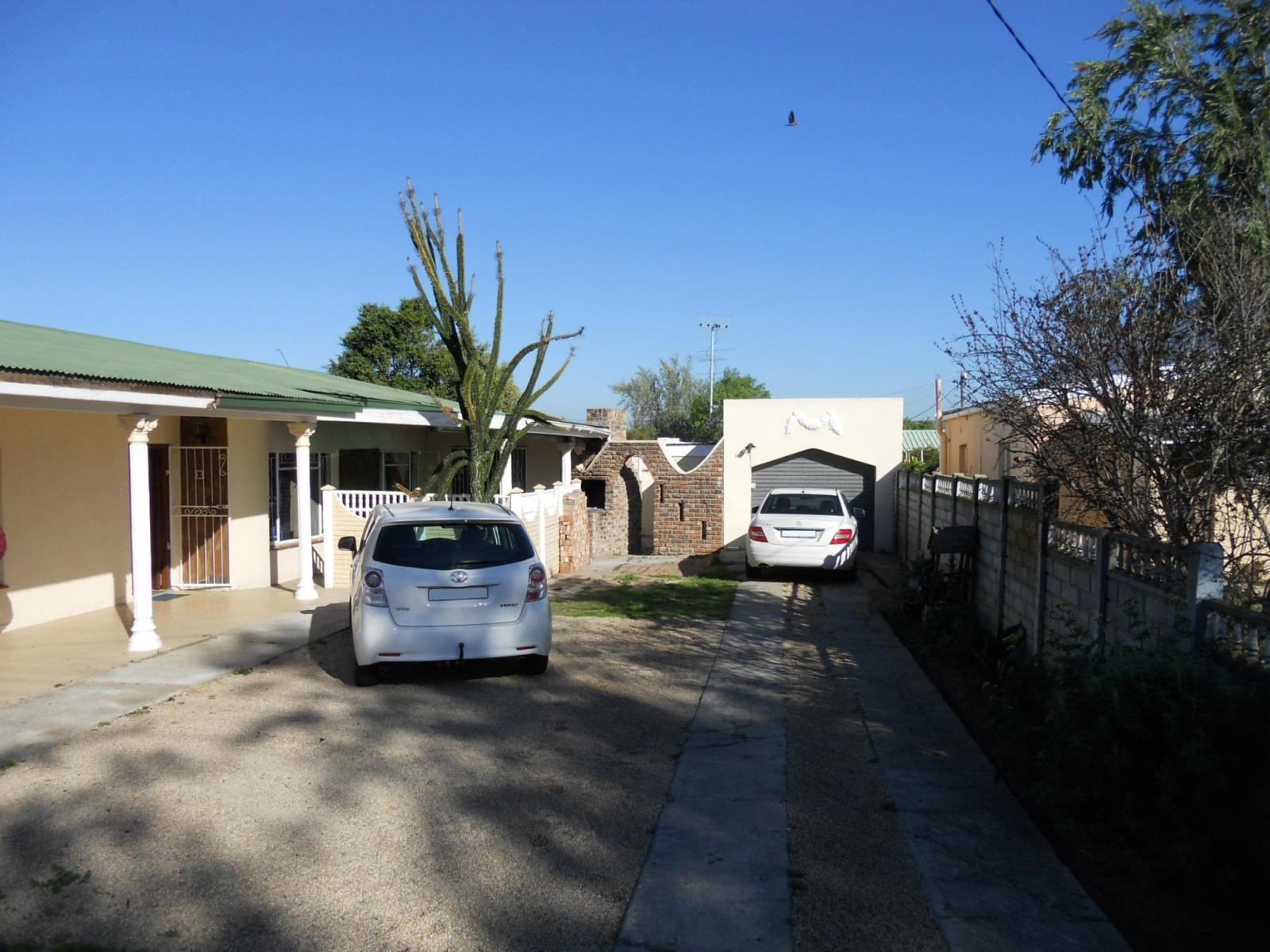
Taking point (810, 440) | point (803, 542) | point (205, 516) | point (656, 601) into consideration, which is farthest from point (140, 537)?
point (810, 440)

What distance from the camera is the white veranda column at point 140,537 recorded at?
893 cm

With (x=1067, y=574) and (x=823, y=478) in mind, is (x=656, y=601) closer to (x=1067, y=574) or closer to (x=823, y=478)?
(x=1067, y=574)

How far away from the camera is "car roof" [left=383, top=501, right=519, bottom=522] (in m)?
8.07

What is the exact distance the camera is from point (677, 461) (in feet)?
74.2

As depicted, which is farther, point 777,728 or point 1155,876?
point 777,728

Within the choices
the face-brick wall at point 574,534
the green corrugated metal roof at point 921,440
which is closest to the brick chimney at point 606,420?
the face-brick wall at point 574,534

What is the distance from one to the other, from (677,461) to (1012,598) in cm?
1430

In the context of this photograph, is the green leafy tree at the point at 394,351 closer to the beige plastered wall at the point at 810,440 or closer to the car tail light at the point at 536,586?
the beige plastered wall at the point at 810,440

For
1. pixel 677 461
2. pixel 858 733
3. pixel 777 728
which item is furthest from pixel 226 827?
pixel 677 461

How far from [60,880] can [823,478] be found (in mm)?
17383

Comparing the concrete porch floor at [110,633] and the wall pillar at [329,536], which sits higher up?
the wall pillar at [329,536]

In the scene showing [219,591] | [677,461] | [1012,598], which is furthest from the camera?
[677,461]

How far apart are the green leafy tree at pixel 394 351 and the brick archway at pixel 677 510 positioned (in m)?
15.1

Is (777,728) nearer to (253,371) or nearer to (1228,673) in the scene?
(1228,673)
